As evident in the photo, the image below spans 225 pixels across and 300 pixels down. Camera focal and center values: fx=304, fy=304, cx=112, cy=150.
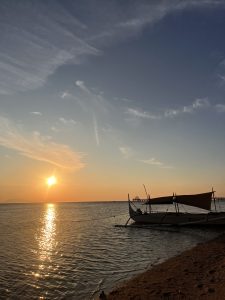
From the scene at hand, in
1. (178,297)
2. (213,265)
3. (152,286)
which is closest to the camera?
(178,297)

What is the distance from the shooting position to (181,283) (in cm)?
1397

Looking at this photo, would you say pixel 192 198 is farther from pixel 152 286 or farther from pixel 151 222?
pixel 152 286

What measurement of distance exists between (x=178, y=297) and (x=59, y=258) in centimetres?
1592

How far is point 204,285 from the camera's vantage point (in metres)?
13.1

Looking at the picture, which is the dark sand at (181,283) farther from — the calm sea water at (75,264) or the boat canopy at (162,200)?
the boat canopy at (162,200)

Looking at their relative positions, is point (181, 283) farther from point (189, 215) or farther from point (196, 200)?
point (189, 215)

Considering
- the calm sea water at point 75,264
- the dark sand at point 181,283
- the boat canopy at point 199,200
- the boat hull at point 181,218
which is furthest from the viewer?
the boat hull at point 181,218

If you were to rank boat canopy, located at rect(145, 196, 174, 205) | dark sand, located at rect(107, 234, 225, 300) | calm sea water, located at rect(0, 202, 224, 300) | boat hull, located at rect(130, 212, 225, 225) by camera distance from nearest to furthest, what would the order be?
dark sand, located at rect(107, 234, 225, 300) → calm sea water, located at rect(0, 202, 224, 300) → boat hull, located at rect(130, 212, 225, 225) → boat canopy, located at rect(145, 196, 174, 205)

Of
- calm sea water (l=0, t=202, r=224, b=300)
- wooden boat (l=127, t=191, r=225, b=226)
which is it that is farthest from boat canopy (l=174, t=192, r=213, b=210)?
calm sea water (l=0, t=202, r=224, b=300)

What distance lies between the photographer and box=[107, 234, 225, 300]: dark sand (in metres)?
12.2

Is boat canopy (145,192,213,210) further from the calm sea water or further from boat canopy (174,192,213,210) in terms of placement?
the calm sea water

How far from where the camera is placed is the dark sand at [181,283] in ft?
40.1

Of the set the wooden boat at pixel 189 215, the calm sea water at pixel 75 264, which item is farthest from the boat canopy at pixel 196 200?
the calm sea water at pixel 75 264

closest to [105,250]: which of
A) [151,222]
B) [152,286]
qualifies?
[152,286]
